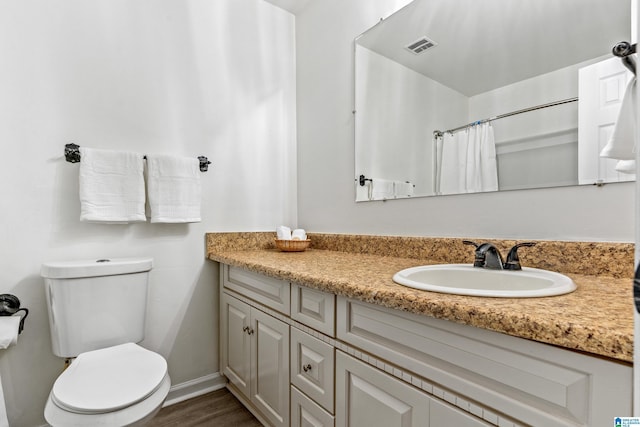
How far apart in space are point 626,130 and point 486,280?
57cm

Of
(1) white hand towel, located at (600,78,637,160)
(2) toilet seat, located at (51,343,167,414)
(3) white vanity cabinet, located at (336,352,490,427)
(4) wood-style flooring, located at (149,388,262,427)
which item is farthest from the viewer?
(4) wood-style flooring, located at (149,388,262,427)

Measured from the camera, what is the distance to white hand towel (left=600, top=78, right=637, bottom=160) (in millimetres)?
888

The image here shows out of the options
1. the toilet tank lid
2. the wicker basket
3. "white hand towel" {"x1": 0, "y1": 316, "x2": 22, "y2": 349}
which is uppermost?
the wicker basket

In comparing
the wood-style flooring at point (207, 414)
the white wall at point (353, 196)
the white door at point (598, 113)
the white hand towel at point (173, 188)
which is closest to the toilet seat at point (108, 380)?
the wood-style flooring at point (207, 414)

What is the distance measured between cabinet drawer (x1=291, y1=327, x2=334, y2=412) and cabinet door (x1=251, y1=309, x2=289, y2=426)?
0.21 feet

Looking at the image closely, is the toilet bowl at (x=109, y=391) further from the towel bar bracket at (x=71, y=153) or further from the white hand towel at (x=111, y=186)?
the towel bar bracket at (x=71, y=153)

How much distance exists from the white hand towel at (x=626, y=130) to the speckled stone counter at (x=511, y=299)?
27 centimetres

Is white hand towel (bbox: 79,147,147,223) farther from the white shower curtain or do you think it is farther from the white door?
the white door

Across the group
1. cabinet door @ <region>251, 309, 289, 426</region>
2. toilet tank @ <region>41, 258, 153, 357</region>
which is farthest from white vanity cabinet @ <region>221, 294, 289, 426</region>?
toilet tank @ <region>41, 258, 153, 357</region>

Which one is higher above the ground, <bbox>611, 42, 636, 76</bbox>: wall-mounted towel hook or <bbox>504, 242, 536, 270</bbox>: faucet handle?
<bbox>611, 42, 636, 76</bbox>: wall-mounted towel hook

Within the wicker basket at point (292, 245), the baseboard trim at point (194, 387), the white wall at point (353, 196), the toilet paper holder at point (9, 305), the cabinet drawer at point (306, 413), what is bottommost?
the baseboard trim at point (194, 387)

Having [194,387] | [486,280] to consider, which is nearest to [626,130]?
[486,280]

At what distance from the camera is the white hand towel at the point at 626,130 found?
0.89 meters

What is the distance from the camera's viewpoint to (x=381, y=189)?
1698 millimetres
